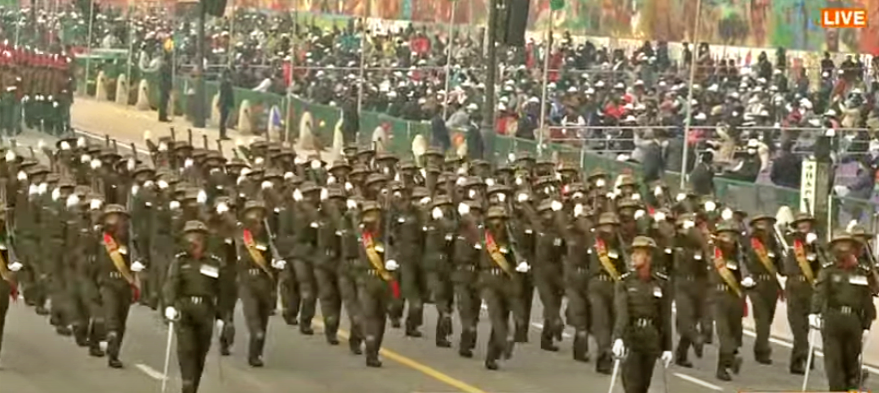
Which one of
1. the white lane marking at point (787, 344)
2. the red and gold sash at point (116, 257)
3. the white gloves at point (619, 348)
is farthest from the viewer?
the white lane marking at point (787, 344)

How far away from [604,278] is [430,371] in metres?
2.12

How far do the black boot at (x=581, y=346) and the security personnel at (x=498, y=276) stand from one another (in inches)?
42.6

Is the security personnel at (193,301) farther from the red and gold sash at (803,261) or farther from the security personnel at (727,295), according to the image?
the red and gold sash at (803,261)

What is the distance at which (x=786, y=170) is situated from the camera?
3838cm

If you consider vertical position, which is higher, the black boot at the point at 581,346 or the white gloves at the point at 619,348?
the white gloves at the point at 619,348

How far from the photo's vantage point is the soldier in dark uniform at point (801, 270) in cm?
2688

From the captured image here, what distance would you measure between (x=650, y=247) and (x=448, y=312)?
7204mm

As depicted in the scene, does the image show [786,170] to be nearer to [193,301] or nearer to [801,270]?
[801,270]

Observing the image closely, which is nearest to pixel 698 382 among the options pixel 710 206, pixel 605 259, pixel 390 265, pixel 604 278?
pixel 604 278

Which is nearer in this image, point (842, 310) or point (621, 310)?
point (621, 310)

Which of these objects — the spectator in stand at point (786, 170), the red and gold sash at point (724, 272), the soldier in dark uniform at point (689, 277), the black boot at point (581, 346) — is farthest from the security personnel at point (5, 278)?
the spectator in stand at point (786, 170)

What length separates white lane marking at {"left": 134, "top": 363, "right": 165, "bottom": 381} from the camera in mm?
25567

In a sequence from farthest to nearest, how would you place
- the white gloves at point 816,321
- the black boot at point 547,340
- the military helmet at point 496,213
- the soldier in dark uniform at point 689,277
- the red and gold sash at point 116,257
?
the black boot at point 547,340
the soldier in dark uniform at point 689,277
the military helmet at point 496,213
the red and gold sash at point 116,257
the white gloves at point 816,321

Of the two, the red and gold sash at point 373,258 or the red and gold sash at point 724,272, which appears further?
the red and gold sash at point 724,272
